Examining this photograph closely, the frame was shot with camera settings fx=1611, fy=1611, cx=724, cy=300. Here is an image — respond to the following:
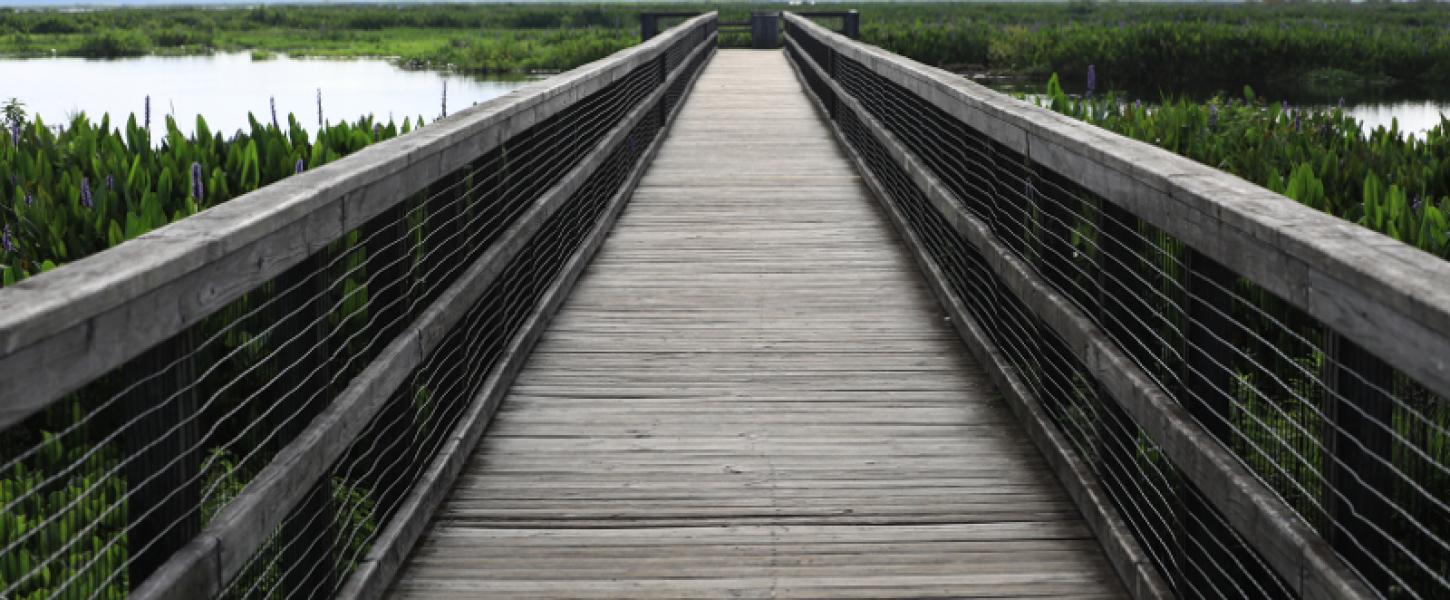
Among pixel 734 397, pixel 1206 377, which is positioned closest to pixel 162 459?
pixel 1206 377

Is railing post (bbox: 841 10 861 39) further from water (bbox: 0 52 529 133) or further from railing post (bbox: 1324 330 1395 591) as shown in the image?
railing post (bbox: 1324 330 1395 591)

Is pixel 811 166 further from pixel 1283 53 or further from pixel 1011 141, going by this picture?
pixel 1283 53

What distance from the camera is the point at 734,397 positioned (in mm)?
5414

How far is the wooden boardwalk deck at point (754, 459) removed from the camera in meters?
3.80

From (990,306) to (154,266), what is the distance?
13.5 ft

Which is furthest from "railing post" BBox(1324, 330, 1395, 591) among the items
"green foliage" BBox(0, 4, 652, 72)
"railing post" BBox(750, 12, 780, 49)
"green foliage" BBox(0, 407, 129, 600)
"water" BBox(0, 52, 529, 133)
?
"green foliage" BBox(0, 4, 652, 72)

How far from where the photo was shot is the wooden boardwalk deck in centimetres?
380

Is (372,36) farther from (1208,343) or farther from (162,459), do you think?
(162,459)

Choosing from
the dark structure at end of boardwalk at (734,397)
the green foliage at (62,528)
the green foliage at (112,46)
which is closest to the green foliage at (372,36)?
the green foliage at (112,46)

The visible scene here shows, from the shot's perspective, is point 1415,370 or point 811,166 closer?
point 1415,370

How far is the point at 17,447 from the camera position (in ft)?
18.6

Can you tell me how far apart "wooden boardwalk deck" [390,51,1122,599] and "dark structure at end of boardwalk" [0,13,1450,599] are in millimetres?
17

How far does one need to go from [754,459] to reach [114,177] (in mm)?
4902

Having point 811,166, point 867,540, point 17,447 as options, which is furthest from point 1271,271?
point 811,166
